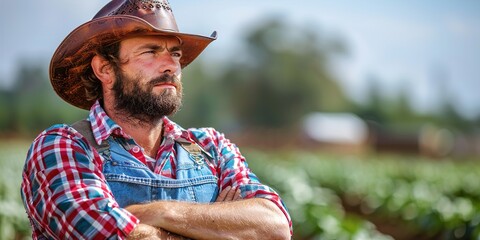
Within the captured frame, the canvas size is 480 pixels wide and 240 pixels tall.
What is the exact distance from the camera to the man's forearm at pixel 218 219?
9.52ft

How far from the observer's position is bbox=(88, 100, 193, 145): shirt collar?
10.2ft

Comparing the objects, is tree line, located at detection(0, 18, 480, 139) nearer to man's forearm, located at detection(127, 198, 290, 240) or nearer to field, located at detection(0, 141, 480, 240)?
field, located at detection(0, 141, 480, 240)

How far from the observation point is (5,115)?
2916 inches

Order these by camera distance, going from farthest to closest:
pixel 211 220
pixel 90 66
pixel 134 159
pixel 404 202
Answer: pixel 404 202 < pixel 90 66 < pixel 134 159 < pixel 211 220

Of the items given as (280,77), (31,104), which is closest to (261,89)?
(280,77)

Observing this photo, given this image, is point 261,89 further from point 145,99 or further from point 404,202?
point 145,99

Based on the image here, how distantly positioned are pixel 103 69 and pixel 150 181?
573mm

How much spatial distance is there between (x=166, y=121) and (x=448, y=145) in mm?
71795

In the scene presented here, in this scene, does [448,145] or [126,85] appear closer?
[126,85]

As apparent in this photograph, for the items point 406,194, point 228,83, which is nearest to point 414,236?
point 406,194

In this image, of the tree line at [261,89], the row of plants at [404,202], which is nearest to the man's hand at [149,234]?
the row of plants at [404,202]

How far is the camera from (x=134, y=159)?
10.1 ft

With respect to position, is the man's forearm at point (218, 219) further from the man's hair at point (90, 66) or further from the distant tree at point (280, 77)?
the distant tree at point (280, 77)

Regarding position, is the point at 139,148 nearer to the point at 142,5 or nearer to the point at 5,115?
the point at 142,5
